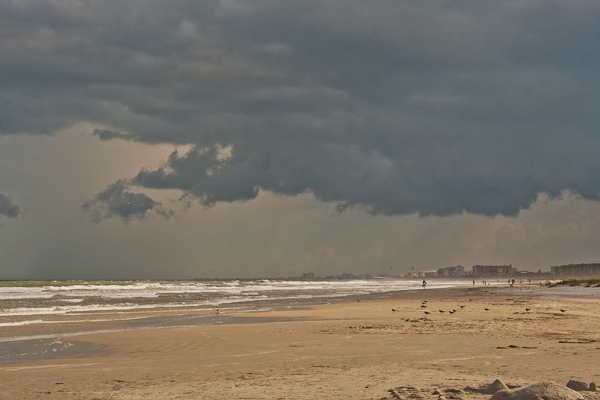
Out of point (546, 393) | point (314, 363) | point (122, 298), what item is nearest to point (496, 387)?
point (546, 393)

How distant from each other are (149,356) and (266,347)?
141 inches

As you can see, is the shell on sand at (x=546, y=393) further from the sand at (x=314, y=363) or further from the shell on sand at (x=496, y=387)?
the sand at (x=314, y=363)

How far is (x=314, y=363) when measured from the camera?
12422mm

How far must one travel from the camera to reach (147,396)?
919 centimetres

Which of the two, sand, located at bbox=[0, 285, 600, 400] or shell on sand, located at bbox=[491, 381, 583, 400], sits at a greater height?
shell on sand, located at bbox=[491, 381, 583, 400]

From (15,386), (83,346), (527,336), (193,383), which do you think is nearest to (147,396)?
(193,383)

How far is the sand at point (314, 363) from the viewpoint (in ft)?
31.2

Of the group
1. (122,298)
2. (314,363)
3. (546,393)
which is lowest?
(122,298)

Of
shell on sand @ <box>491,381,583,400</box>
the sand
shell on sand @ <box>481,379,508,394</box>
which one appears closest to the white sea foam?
the sand

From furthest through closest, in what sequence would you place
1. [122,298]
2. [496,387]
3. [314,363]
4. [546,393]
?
[122,298] → [314,363] → [496,387] → [546,393]

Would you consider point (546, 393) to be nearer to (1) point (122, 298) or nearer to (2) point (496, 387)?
(2) point (496, 387)

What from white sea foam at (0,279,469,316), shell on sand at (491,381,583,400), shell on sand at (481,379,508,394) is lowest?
white sea foam at (0,279,469,316)

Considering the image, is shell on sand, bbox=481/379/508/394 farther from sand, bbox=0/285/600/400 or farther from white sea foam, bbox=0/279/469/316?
white sea foam, bbox=0/279/469/316

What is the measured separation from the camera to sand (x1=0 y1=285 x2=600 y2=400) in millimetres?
9508
